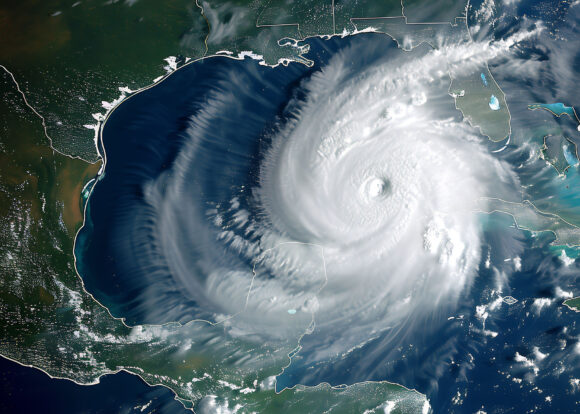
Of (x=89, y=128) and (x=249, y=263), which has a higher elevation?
(x=89, y=128)

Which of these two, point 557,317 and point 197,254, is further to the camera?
point 557,317

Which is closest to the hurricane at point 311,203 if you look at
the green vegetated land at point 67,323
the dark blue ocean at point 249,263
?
the dark blue ocean at point 249,263

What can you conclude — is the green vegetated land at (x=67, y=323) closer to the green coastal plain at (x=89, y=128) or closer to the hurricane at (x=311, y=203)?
the green coastal plain at (x=89, y=128)

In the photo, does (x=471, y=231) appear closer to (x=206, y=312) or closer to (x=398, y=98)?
(x=398, y=98)

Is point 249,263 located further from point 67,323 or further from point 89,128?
point 89,128

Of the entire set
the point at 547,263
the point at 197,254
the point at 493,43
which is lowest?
the point at 547,263

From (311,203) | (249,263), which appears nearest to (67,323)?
(249,263)

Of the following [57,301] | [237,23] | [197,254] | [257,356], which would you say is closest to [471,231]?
[257,356]

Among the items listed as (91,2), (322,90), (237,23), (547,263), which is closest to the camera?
(91,2)

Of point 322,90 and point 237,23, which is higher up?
point 237,23
